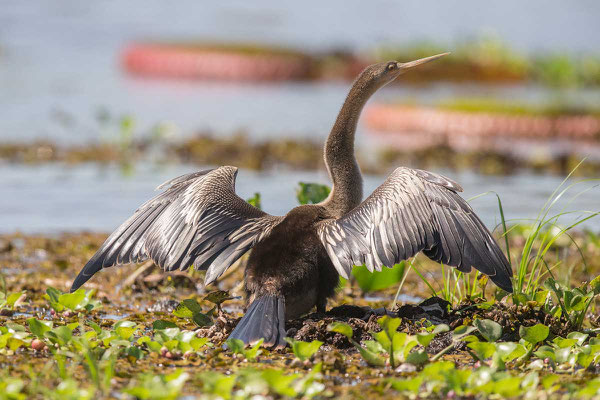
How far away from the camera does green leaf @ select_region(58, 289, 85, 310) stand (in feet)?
17.5

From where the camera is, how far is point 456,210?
4.94 meters

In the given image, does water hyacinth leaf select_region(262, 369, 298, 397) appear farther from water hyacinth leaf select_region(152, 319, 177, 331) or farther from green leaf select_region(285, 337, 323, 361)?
water hyacinth leaf select_region(152, 319, 177, 331)

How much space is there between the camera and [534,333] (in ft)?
15.8

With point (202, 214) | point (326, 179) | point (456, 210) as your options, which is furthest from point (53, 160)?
point (456, 210)

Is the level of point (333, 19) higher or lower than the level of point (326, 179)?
higher

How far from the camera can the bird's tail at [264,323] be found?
4691 mm

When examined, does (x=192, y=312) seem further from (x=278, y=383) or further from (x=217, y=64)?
(x=217, y=64)

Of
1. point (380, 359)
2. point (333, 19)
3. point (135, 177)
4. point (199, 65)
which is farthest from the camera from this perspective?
point (333, 19)

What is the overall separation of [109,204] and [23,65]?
1460cm

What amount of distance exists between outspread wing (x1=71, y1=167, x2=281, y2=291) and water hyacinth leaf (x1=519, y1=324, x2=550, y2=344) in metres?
1.35

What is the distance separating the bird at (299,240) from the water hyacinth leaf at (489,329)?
19 centimetres

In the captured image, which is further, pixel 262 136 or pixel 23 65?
pixel 23 65

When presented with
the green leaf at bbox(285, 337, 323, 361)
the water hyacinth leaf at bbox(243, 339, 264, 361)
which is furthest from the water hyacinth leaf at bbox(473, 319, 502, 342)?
the water hyacinth leaf at bbox(243, 339, 264, 361)

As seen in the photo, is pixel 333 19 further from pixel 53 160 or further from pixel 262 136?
pixel 53 160
